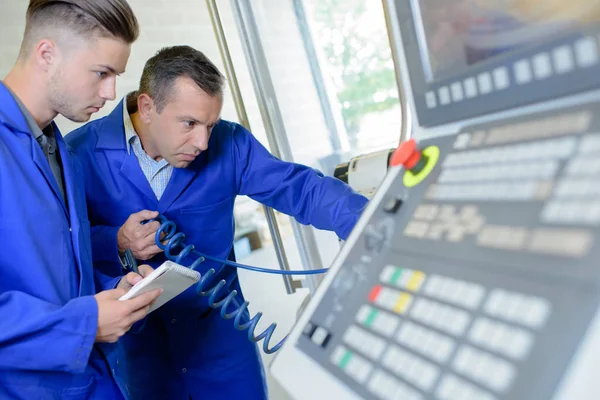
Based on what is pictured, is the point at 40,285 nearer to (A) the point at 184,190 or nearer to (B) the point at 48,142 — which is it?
(B) the point at 48,142

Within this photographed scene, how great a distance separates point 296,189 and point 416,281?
83 centimetres

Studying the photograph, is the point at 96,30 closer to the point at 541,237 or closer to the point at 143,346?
the point at 143,346

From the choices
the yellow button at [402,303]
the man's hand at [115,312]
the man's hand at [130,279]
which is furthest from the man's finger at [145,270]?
the yellow button at [402,303]

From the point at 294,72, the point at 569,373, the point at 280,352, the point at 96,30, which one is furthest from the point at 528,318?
the point at 294,72

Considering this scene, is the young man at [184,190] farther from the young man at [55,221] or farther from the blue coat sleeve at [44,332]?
the blue coat sleeve at [44,332]

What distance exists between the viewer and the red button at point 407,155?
59 cm

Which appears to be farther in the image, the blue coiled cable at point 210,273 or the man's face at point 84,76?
the blue coiled cable at point 210,273

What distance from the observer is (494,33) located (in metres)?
0.50

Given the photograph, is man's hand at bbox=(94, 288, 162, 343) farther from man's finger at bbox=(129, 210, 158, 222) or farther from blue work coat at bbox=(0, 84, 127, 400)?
man's finger at bbox=(129, 210, 158, 222)

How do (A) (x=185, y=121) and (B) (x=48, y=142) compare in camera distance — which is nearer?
(B) (x=48, y=142)

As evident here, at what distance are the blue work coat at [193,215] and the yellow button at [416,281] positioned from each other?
2.58 ft

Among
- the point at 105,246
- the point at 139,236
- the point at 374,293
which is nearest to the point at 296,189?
the point at 139,236

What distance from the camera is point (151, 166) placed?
136 centimetres

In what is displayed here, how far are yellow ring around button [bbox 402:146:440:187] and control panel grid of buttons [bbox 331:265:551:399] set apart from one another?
12cm
